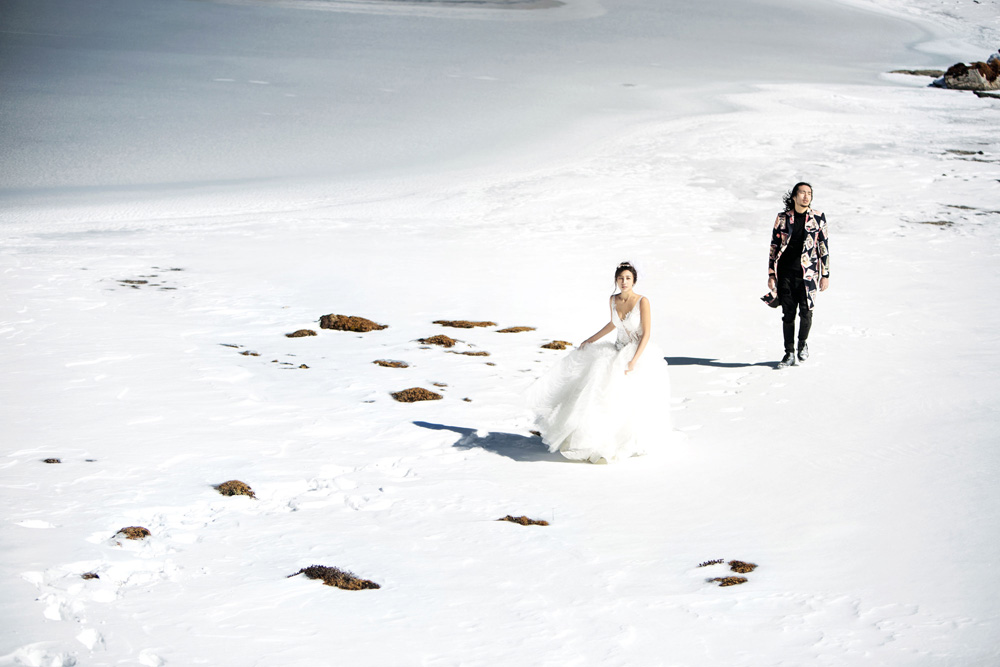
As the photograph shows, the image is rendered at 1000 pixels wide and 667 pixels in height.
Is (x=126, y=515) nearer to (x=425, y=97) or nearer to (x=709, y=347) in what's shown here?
(x=709, y=347)

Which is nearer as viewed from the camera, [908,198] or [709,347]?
[709,347]

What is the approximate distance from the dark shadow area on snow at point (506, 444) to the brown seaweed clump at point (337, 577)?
1.66 m

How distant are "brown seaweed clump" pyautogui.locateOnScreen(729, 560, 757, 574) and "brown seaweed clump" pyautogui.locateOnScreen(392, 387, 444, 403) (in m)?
2.81

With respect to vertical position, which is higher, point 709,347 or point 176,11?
point 176,11

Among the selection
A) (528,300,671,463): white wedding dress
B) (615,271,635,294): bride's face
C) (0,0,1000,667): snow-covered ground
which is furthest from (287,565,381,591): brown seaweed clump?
(615,271,635,294): bride's face

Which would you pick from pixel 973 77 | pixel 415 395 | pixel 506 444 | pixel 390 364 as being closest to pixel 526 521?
pixel 506 444

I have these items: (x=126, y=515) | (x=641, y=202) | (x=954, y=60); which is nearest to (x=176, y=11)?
(x=954, y=60)

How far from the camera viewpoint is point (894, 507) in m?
4.70

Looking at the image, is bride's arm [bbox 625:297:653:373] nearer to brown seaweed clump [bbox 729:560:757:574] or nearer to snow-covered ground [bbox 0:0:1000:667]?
snow-covered ground [bbox 0:0:1000:667]

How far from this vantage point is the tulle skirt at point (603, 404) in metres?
5.27

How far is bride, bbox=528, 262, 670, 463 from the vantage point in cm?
527

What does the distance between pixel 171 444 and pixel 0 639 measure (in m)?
2.17

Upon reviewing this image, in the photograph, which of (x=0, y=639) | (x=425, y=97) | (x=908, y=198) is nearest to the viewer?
(x=0, y=639)

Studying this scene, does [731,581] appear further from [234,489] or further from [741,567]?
[234,489]
